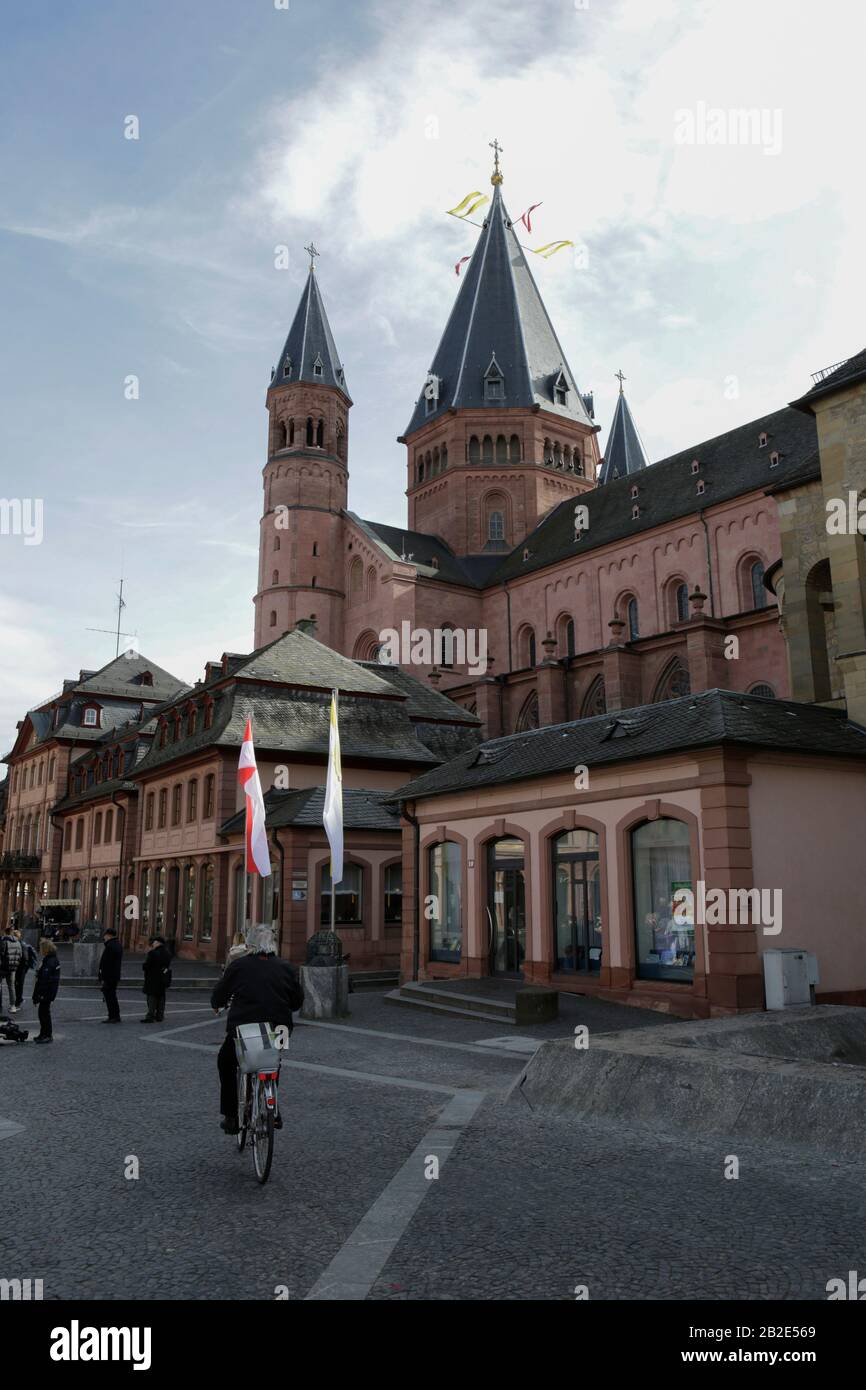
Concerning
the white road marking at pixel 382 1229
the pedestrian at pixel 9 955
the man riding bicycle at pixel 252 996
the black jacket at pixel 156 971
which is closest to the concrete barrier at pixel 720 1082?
the white road marking at pixel 382 1229

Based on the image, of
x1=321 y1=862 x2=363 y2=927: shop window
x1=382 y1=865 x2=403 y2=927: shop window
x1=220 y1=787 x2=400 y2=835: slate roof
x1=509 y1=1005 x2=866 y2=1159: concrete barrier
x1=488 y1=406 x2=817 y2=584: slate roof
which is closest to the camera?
x1=509 y1=1005 x2=866 y2=1159: concrete barrier

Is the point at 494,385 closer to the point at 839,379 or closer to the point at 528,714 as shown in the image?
the point at 528,714

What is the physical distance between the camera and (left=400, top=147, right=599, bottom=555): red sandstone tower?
6425 centimetres

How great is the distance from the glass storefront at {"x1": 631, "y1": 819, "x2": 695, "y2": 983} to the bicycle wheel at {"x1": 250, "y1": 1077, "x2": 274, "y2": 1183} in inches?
431

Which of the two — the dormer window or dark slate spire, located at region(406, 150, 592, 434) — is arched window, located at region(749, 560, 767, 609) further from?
the dormer window

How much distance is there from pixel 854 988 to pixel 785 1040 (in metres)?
7.43

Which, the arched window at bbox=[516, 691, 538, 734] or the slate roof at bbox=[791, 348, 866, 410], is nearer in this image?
the slate roof at bbox=[791, 348, 866, 410]

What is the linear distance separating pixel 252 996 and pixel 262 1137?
1042mm

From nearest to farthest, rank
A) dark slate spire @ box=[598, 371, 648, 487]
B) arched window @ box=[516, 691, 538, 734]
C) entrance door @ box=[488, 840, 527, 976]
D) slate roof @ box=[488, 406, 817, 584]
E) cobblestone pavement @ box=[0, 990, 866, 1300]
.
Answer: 1. cobblestone pavement @ box=[0, 990, 866, 1300]
2. entrance door @ box=[488, 840, 527, 976]
3. slate roof @ box=[488, 406, 817, 584]
4. arched window @ box=[516, 691, 538, 734]
5. dark slate spire @ box=[598, 371, 648, 487]

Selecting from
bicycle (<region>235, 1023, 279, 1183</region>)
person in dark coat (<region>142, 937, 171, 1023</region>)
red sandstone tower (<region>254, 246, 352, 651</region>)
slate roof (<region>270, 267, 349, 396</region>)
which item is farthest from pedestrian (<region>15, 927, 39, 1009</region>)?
slate roof (<region>270, 267, 349, 396</region>)

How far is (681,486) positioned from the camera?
48.8 meters

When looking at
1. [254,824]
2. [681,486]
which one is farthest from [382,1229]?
[681,486]

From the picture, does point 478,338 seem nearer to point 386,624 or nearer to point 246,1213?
point 386,624

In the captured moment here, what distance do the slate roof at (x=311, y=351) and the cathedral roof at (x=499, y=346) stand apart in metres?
6.41
